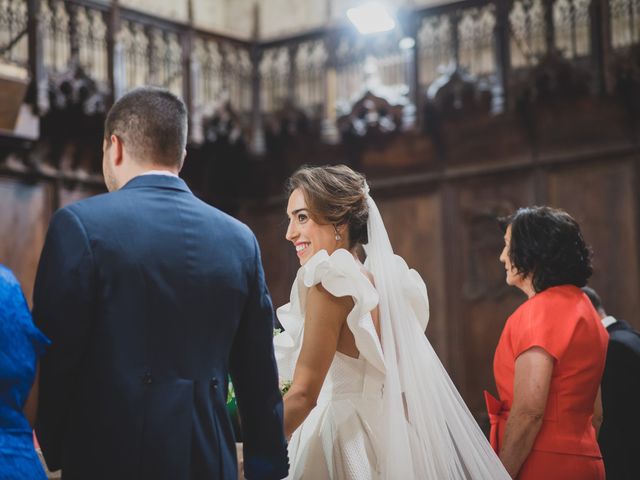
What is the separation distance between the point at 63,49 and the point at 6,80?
8.49 feet

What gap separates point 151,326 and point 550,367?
5.35 feet

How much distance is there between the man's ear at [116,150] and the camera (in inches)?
94.7

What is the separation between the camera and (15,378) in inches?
83.7

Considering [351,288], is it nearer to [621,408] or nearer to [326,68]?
[621,408]

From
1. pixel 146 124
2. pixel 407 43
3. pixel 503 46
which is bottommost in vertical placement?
pixel 146 124

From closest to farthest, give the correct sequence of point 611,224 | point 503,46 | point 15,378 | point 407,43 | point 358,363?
point 15,378, point 358,363, point 611,224, point 503,46, point 407,43

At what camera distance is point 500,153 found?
28.2ft

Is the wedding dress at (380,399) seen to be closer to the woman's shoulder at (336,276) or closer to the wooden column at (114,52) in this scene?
the woman's shoulder at (336,276)

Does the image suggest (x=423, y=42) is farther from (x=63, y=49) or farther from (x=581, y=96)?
(x=63, y=49)

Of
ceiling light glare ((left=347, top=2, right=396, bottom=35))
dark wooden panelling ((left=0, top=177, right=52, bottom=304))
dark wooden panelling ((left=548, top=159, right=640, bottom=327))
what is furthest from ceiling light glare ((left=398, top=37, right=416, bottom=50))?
dark wooden panelling ((left=0, top=177, right=52, bottom=304))

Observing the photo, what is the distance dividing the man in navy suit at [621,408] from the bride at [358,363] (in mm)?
1215

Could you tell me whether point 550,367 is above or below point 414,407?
above

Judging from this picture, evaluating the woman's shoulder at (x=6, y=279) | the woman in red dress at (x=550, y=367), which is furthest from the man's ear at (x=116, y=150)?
the woman in red dress at (x=550, y=367)

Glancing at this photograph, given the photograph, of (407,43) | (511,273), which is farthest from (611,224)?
(511,273)
